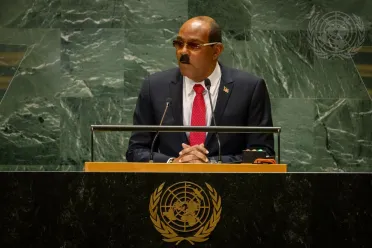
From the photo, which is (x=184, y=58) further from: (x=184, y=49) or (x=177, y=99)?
(x=177, y=99)

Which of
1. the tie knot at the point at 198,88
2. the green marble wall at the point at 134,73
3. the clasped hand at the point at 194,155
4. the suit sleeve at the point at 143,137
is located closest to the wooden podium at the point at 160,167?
the clasped hand at the point at 194,155

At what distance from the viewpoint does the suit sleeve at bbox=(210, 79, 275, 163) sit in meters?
5.06

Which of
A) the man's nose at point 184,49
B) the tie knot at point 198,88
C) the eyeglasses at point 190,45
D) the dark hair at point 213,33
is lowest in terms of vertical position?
the tie knot at point 198,88

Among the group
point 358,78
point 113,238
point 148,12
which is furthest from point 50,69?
point 113,238

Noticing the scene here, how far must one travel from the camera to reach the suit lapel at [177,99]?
16.7 ft

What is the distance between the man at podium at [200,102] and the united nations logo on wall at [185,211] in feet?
5.32

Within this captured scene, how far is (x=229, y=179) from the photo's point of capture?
3305 millimetres

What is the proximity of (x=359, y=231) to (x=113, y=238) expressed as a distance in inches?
40.0

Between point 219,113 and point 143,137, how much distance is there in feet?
1.70

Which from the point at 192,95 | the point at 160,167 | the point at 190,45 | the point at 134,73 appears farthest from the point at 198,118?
the point at 134,73

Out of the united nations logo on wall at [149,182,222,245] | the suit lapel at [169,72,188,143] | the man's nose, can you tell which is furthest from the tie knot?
the united nations logo on wall at [149,182,222,245]

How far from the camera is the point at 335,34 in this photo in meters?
6.95

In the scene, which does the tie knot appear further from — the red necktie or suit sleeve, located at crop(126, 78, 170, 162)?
suit sleeve, located at crop(126, 78, 170, 162)

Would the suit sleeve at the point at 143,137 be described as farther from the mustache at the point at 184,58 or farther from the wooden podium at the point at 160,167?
the wooden podium at the point at 160,167
